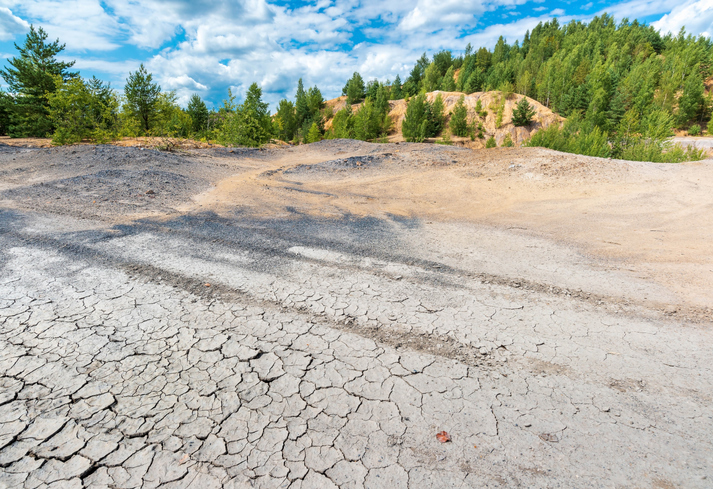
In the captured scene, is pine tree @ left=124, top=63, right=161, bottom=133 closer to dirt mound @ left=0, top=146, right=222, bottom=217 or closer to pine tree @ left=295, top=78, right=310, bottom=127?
dirt mound @ left=0, top=146, right=222, bottom=217

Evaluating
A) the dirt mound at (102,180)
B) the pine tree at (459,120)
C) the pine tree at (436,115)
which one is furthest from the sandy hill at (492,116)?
the dirt mound at (102,180)

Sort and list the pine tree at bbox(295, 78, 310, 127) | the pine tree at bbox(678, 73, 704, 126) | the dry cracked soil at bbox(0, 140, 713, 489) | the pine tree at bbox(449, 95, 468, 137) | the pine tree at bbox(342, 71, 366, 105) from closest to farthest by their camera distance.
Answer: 1. the dry cracked soil at bbox(0, 140, 713, 489)
2. the pine tree at bbox(678, 73, 704, 126)
3. the pine tree at bbox(449, 95, 468, 137)
4. the pine tree at bbox(295, 78, 310, 127)
5. the pine tree at bbox(342, 71, 366, 105)

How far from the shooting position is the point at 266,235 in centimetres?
594

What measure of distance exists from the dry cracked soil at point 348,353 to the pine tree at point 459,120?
48.4 m

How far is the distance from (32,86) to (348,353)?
31.7m

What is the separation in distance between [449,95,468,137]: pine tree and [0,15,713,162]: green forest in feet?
0.51

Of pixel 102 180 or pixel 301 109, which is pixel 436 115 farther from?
pixel 102 180

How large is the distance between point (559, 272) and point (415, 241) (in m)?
2.28

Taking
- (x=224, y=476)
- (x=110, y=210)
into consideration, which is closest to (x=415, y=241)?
(x=224, y=476)

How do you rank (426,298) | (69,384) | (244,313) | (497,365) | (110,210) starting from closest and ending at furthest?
1. (69,384)
2. (497,365)
3. (244,313)
4. (426,298)
5. (110,210)

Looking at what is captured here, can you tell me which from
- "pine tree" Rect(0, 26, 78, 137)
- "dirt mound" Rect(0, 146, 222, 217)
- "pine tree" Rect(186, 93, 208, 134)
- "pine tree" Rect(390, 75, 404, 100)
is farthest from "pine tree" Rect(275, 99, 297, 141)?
"dirt mound" Rect(0, 146, 222, 217)

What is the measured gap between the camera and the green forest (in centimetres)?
1822

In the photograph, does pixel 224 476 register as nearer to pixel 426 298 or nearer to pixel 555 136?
pixel 426 298

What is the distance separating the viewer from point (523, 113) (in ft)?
165
